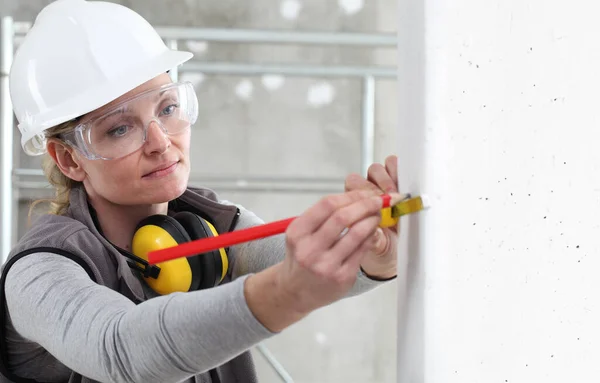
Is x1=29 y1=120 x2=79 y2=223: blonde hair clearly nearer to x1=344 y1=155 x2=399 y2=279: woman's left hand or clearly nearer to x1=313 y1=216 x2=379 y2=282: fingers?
x1=344 y1=155 x2=399 y2=279: woman's left hand

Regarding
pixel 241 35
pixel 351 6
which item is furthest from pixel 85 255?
pixel 351 6

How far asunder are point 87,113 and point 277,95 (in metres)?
2.31

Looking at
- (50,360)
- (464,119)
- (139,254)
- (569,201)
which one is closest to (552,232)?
(569,201)

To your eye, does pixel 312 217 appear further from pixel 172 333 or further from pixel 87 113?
pixel 87 113

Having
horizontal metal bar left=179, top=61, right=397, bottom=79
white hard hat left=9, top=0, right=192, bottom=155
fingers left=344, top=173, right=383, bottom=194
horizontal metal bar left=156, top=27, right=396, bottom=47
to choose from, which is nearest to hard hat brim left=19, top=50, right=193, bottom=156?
white hard hat left=9, top=0, right=192, bottom=155

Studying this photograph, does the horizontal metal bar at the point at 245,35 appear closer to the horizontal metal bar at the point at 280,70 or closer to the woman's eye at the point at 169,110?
the horizontal metal bar at the point at 280,70

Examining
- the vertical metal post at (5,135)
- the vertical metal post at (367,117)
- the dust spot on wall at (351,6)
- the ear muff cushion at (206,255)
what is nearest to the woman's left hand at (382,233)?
the ear muff cushion at (206,255)

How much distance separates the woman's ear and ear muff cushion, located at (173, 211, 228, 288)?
171 millimetres

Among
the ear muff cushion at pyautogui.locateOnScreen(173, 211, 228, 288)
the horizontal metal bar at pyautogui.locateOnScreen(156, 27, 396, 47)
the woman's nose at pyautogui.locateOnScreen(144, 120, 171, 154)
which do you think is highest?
the horizontal metal bar at pyautogui.locateOnScreen(156, 27, 396, 47)

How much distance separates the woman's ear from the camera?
1.19m

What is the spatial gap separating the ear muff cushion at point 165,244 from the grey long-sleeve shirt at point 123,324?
0.16 metres

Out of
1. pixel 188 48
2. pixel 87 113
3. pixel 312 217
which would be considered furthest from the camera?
pixel 188 48

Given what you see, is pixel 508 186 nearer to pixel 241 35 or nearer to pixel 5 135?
pixel 241 35

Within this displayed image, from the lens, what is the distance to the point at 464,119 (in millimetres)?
719
